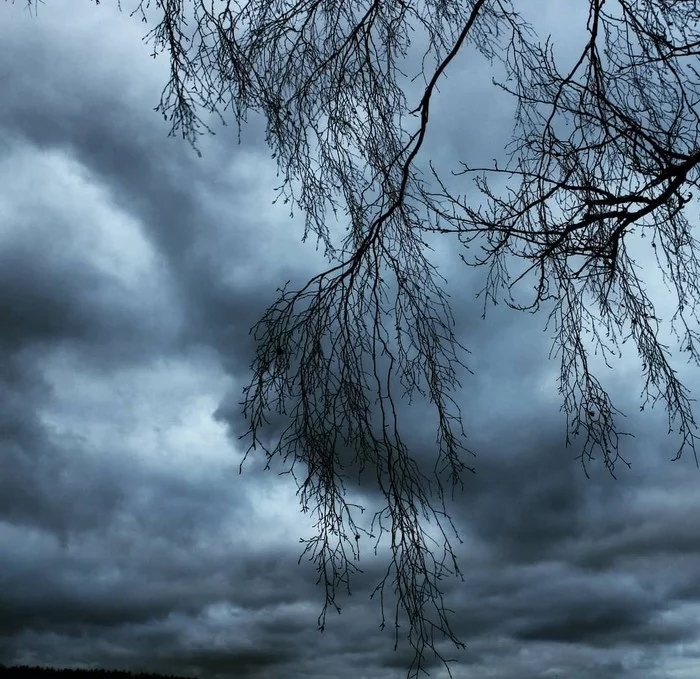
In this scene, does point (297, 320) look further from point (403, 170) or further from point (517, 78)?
point (517, 78)

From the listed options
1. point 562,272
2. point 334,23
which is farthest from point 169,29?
point 562,272

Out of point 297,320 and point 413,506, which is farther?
point 297,320

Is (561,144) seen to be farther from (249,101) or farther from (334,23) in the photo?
(249,101)

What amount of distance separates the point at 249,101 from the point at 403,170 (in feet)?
2.28

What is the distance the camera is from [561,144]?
343cm

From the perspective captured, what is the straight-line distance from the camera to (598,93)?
3283 millimetres

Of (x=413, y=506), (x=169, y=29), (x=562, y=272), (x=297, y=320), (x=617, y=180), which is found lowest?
(x=413, y=506)

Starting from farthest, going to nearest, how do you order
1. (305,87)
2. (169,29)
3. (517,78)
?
(517,78) → (305,87) → (169,29)

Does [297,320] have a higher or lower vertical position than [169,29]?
lower

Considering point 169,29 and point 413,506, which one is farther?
point 169,29

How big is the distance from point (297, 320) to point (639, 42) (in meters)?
1.81

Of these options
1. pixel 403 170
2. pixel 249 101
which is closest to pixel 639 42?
pixel 403 170

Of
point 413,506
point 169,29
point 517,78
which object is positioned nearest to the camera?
point 413,506

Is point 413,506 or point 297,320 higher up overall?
point 297,320
